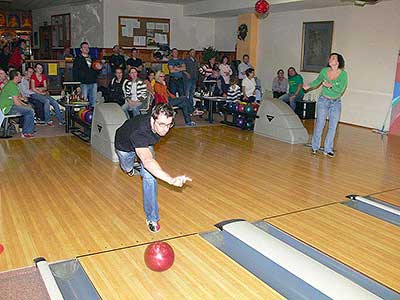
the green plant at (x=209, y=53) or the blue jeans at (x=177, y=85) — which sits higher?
the green plant at (x=209, y=53)

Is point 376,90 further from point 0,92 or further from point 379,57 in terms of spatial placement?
point 0,92

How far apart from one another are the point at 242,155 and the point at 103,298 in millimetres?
3370

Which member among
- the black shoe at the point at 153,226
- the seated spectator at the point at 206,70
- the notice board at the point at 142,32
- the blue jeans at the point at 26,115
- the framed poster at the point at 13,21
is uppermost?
the framed poster at the point at 13,21

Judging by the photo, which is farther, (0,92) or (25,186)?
(0,92)

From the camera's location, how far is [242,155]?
17.6 feet

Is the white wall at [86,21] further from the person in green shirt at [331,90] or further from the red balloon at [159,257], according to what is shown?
the red balloon at [159,257]

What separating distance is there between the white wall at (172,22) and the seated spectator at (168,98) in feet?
12.0

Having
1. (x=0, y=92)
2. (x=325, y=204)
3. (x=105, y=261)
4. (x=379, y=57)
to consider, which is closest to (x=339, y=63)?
(x=325, y=204)

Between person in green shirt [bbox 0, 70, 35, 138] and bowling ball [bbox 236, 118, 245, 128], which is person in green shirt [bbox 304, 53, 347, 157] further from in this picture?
person in green shirt [bbox 0, 70, 35, 138]

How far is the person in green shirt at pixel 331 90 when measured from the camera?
5.00m

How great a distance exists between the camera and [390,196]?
3.95 m

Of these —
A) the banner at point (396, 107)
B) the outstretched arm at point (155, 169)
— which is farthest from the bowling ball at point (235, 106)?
the outstretched arm at point (155, 169)

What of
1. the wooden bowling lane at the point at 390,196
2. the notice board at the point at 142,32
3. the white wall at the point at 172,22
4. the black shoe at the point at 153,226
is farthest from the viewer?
the notice board at the point at 142,32

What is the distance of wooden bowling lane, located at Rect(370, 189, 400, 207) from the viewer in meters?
3.83
